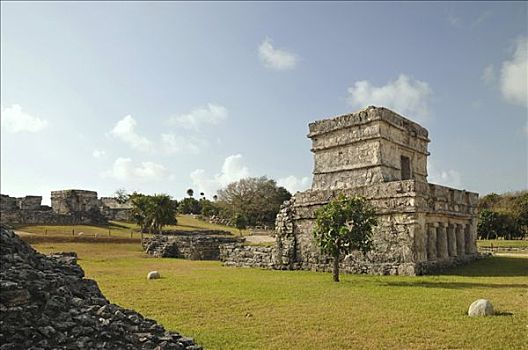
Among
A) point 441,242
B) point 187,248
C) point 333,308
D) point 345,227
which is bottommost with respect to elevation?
point 333,308

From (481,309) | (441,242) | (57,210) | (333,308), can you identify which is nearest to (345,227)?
(333,308)

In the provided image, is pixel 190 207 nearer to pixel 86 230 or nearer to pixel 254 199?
pixel 254 199

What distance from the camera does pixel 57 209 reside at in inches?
1769

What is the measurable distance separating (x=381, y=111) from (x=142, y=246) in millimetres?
20623

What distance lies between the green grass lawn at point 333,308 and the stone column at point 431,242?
1.01 m

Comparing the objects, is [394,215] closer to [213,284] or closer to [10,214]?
[213,284]

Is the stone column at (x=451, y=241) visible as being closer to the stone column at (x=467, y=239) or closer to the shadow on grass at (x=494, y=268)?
the shadow on grass at (x=494, y=268)

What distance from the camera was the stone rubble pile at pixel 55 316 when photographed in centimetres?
557

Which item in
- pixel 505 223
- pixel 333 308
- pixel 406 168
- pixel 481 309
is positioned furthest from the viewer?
pixel 505 223

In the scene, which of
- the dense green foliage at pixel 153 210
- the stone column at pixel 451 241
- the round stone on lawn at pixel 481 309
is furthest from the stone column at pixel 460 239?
the dense green foliage at pixel 153 210

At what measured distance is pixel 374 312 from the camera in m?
9.84

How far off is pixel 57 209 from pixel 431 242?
37995mm

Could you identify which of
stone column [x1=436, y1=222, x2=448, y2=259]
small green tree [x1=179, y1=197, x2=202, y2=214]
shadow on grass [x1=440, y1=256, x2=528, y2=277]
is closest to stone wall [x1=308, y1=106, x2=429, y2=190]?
stone column [x1=436, y1=222, x2=448, y2=259]

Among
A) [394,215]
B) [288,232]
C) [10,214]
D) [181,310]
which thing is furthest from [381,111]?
[10,214]
